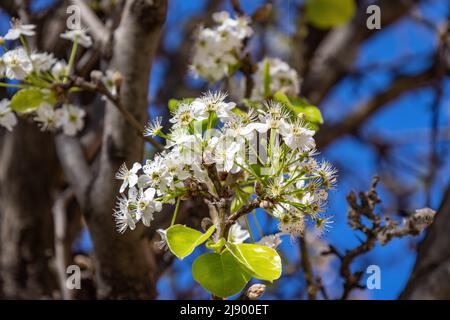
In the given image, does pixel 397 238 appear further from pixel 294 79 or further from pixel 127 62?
pixel 127 62

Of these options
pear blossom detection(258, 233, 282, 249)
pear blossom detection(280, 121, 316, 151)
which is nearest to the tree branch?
pear blossom detection(258, 233, 282, 249)

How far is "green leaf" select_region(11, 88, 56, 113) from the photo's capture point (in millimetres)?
1925

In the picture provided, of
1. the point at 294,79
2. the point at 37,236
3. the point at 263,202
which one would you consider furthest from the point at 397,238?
the point at 37,236

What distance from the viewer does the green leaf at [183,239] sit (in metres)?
1.40

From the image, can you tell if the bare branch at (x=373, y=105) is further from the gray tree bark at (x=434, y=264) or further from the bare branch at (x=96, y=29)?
the bare branch at (x=96, y=29)

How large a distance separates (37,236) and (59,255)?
20cm

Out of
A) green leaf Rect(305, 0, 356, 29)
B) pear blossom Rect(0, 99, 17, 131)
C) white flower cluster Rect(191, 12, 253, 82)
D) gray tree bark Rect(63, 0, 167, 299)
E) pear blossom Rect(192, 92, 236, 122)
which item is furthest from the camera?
green leaf Rect(305, 0, 356, 29)

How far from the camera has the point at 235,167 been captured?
57.1 inches

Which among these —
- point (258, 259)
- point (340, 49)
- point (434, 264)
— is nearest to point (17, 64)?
point (258, 259)

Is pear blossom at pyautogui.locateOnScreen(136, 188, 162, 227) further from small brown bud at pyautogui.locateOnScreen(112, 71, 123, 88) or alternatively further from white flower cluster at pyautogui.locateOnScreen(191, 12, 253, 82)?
white flower cluster at pyautogui.locateOnScreen(191, 12, 253, 82)

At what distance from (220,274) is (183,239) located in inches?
4.1

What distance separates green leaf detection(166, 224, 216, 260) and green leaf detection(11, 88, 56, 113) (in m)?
0.72
